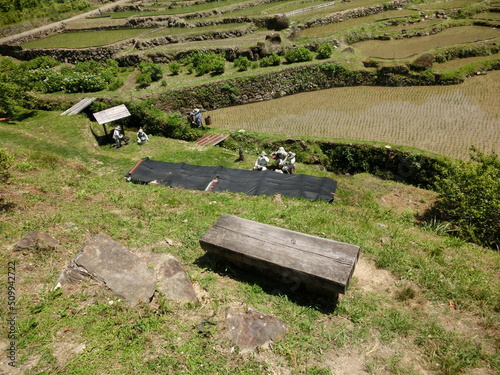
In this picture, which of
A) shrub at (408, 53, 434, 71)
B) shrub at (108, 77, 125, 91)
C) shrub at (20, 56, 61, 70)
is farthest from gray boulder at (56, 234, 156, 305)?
shrub at (20, 56, 61, 70)

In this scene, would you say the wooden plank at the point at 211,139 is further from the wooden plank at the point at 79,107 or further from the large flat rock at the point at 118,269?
the large flat rock at the point at 118,269

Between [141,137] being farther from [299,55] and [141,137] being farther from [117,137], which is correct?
[299,55]

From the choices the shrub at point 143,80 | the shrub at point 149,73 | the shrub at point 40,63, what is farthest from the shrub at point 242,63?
the shrub at point 40,63

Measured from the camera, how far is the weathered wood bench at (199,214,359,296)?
455 centimetres

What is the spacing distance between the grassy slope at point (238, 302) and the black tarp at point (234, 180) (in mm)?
1573

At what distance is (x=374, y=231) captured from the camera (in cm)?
708

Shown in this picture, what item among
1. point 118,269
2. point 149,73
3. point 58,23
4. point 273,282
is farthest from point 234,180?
point 58,23

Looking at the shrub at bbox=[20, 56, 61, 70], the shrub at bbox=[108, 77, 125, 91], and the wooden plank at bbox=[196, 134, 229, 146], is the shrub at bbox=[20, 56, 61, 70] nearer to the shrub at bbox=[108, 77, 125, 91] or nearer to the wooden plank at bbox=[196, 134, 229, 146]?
the shrub at bbox=[108, 77, 125, 91]

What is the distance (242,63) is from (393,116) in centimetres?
1075

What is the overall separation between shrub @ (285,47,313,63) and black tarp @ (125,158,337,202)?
13.5m

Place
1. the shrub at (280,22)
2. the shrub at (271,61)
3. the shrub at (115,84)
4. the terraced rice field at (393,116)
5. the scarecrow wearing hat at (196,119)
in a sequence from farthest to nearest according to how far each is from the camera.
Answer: the shrub at (280,22)
the shrub at (271,61)
the shrub at (115,84)
the scarecrow wearing hat at (196,119)
the terraced rice field at (393,116)

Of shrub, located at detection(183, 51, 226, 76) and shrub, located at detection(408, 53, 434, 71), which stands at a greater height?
shrub, located at detection(183, 51, 226, 76)

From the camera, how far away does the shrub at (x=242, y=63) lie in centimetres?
2112

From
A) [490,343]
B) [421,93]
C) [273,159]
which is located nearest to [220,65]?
[273,159]
